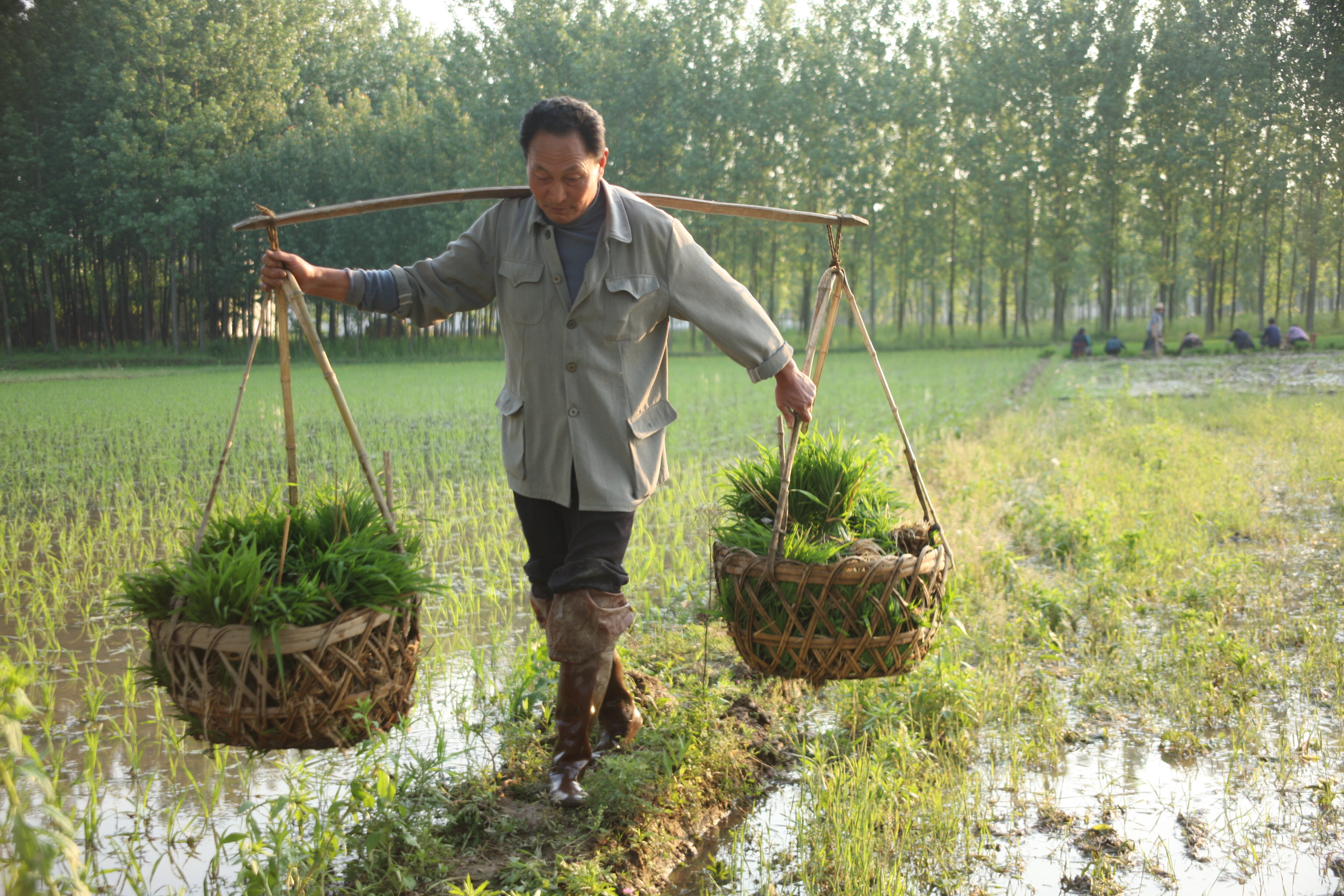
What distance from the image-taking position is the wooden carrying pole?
2.44m

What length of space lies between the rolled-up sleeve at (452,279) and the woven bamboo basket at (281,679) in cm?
89

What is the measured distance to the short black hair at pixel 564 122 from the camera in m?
2.46

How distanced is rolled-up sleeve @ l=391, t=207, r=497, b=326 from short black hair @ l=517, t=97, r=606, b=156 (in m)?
0.34

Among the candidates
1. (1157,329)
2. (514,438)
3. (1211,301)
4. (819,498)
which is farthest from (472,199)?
(1211,301)

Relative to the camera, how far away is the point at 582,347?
103 inches

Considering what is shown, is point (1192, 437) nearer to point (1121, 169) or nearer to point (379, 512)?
point (379, 512)

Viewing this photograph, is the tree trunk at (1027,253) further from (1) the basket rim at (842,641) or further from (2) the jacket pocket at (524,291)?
(2) the jacket pocket at (524,291)

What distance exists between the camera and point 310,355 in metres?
19.5

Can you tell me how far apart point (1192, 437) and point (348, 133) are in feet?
58.6

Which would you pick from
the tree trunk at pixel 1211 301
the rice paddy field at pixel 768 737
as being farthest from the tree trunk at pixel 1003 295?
the rice paddy field at pixel 768 737

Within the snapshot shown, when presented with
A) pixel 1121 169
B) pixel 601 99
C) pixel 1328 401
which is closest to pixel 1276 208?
pixel 1121 169

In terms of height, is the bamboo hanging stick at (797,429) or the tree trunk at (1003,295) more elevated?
the tree trunk at (1003,295)

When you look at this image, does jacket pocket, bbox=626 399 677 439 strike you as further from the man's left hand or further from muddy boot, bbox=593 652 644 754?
muddy boot, bbox=593 652 644 754

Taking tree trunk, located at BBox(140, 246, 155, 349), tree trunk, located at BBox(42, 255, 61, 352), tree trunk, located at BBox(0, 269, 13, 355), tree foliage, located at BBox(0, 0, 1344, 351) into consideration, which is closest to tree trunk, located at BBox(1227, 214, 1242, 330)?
tree foliage, located at BBox(0, 0, 1344, 351)
